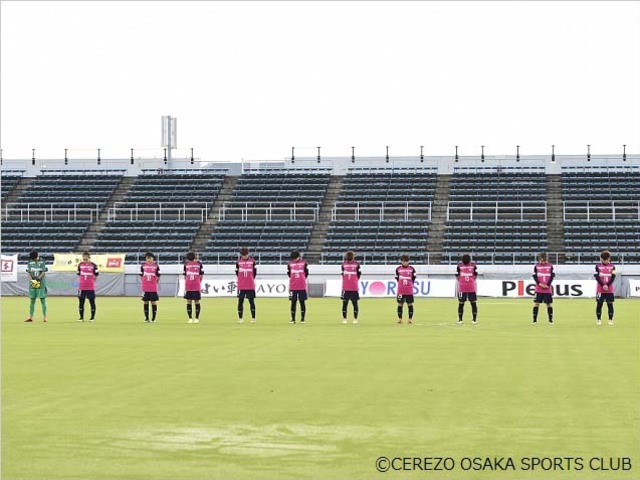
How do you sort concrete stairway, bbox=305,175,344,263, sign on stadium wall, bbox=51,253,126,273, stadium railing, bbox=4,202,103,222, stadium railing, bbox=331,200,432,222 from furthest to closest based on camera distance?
1. stadium railing, bbox=4,202,103,222
2. stadium railing, bbox=331,200,432,222
3. concrete stairway, bbox=305,175,344,263
4. sign on stadium wall, bbox=51,253,126,273

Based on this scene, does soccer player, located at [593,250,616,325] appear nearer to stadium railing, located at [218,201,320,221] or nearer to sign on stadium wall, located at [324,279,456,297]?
sign on stadium wall, located at [324,279,456,297]

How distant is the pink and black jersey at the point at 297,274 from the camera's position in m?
27.8

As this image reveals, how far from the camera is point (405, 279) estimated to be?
28.4 metres

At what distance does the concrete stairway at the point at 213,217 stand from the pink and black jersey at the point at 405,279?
36.1 m

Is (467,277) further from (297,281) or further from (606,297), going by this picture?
(297,281)

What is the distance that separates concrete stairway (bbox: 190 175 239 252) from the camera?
64625 mm

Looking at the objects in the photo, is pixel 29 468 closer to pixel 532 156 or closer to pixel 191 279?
pixel 191 279

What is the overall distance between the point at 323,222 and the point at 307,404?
55390 mm

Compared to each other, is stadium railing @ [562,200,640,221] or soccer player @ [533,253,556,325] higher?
stadium railing @ [562,200,640,221]

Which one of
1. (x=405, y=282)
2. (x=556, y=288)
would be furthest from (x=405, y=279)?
(x=556, y=288)

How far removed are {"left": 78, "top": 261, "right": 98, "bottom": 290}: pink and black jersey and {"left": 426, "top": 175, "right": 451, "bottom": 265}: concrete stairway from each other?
1321 inches

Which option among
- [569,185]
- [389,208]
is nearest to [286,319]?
[389,208]

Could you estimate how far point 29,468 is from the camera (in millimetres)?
7820

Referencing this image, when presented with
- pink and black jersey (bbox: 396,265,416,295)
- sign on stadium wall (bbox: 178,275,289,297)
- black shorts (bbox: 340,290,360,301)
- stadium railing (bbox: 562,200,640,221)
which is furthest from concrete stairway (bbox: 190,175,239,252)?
pink and black jersey (bbox: 396,265,416,295)
